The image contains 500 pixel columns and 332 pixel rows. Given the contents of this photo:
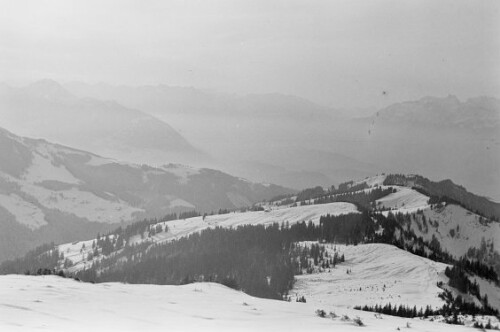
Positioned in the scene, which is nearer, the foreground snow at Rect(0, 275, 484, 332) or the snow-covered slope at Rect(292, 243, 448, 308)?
the foreground snow at Rect(0, 275, 484, 332)

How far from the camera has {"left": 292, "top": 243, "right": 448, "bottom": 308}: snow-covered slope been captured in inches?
6088

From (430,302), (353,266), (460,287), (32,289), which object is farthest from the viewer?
(353,266)

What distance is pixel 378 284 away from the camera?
175625 millimetres

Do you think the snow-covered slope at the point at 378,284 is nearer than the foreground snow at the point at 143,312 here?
No

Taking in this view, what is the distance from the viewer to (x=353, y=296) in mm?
161375

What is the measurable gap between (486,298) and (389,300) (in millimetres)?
50354

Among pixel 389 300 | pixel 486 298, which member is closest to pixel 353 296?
pixel 389 300

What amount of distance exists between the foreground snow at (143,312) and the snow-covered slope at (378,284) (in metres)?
120

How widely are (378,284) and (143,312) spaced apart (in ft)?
518

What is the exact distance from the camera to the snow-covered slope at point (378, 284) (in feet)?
507

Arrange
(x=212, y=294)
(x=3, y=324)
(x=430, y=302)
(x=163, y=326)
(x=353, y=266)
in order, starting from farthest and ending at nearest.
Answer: (x=353, y=266)
(x=430, y=302)
(x=212, y=294)
(x=163, y=326)
(x=3, y=324)

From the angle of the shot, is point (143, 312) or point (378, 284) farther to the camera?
point (378, 284)

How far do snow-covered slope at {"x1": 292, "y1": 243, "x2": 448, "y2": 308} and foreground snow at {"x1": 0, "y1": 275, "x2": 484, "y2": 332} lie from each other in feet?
392

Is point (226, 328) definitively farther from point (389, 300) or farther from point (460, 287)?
point (460, 287)
